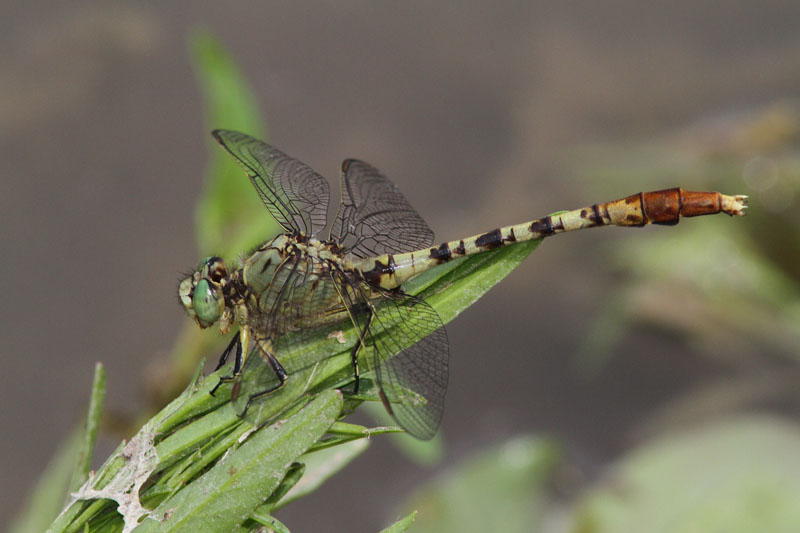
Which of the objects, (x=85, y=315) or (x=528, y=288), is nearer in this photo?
(x=85, y=315)

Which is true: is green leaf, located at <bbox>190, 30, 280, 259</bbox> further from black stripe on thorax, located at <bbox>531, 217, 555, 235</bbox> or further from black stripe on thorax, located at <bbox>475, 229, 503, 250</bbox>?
black stripe on thorax, located at <bbox>531, 217, 555, 235</bbox>

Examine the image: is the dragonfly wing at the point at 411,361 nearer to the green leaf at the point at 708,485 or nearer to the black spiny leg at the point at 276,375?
the black spiny leg at the point at 276,375

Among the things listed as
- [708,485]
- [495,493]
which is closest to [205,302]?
[495,493]

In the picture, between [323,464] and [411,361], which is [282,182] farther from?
[323,464]

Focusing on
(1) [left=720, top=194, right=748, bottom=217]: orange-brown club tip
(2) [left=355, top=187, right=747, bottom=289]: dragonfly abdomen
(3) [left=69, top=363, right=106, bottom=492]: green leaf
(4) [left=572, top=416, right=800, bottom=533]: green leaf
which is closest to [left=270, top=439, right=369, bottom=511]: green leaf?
(3) [left=69, top=363, right=106, bottom=492]: green leaf

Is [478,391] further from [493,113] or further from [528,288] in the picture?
[493,113]

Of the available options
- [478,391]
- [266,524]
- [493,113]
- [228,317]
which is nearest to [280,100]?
[493,113]

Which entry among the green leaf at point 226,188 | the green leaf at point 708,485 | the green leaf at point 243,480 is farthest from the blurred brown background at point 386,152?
the green leaf at point 243,480
